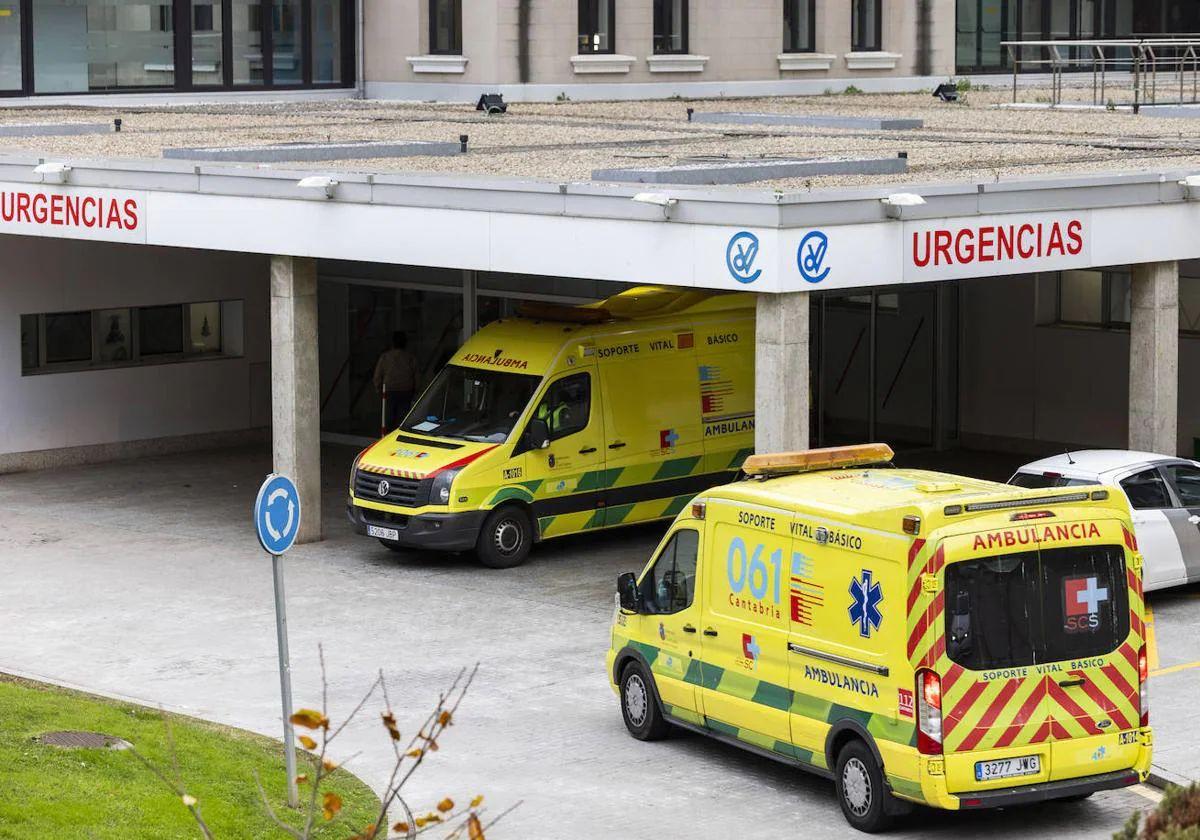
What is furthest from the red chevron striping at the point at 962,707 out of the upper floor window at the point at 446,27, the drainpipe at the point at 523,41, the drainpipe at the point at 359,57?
the drainpipe at the point at 359,57

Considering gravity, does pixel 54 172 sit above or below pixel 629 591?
above

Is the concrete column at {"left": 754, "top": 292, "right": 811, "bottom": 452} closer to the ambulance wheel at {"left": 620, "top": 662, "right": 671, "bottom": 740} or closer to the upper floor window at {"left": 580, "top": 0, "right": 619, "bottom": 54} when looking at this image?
the ambulance wheel at {"left": 620, "top": 662, "right": 671, "bottom": 740}

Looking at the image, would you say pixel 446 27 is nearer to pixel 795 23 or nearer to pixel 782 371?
pixel 795 23

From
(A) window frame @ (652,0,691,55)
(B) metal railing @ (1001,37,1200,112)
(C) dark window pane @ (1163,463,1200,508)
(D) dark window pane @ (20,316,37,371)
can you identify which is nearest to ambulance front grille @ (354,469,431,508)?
(C) dark window pane @ (1163,463,1200,508)

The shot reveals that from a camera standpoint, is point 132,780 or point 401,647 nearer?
point 132,780

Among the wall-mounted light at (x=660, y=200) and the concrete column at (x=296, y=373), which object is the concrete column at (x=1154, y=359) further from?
the concrete column at (x=296, y=373)

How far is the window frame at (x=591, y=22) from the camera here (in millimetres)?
39156

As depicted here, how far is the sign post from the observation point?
12148 mm

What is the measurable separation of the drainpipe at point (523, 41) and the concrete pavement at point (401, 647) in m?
14.5

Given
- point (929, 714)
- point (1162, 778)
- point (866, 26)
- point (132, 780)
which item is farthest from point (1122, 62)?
point (132, 780)

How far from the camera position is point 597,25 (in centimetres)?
3938

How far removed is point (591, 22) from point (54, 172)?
710 inches

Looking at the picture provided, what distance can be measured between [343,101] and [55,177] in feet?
56.2

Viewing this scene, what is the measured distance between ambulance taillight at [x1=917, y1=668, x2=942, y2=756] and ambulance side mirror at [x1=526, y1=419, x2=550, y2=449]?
30.0 feet
